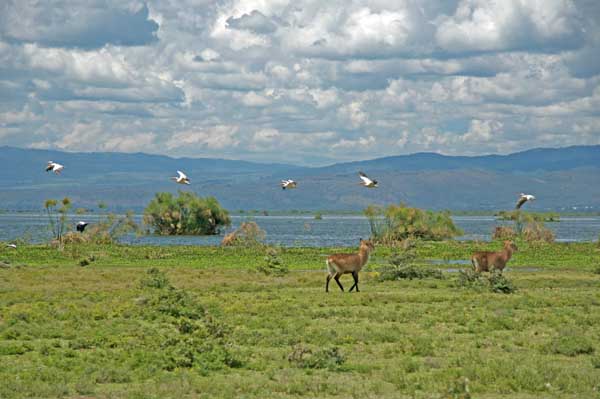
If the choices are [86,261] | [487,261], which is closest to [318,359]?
[487,261]

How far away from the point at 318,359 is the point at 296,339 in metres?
2.64

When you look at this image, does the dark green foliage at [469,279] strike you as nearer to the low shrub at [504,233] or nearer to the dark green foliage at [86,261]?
the dark green foliage at [86,261]

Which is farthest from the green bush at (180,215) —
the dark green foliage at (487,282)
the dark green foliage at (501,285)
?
the dark green foliage at (501,285)

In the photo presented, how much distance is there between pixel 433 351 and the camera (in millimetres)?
17047

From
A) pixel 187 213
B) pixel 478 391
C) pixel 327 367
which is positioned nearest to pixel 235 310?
pixel 327 367

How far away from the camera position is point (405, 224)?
218ft

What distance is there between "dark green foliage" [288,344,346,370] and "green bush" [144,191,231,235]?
6812 centimetres

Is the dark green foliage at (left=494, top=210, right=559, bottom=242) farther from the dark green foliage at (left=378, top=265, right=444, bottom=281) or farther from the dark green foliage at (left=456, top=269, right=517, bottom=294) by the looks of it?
the dark green foliage at (left=456, top=269, right=517, bottom=294)

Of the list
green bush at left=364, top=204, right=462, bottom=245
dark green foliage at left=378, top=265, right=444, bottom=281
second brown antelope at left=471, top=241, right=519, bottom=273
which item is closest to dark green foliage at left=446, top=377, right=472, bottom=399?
second brown antelope at left=471, top=241, right=519, bottom=273

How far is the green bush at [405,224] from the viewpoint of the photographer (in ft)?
206

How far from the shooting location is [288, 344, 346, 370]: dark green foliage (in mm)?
15539

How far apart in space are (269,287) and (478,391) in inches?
668

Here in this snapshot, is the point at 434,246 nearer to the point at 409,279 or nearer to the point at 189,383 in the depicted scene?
the point at 409,279

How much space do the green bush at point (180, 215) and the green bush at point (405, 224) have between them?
69.8ft
